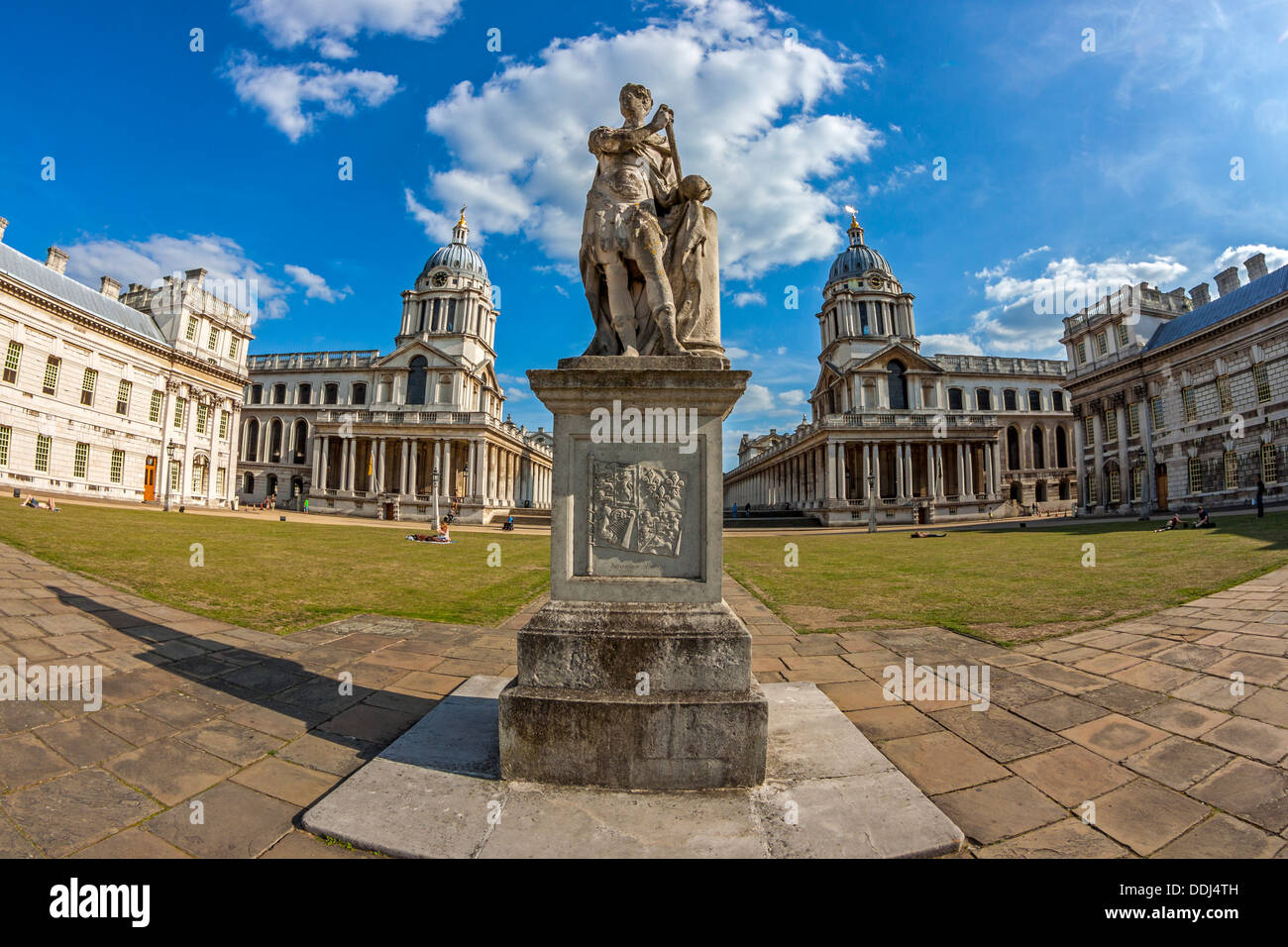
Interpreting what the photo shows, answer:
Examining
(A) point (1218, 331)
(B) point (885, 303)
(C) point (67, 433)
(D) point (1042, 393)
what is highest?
(B) point (885, 303)

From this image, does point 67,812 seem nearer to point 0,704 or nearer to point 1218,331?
point 0,704

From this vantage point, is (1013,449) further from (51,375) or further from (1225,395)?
(51,375)

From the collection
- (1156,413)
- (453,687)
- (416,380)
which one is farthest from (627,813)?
(416,380)

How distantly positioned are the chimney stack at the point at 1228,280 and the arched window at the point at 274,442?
92.7 meters

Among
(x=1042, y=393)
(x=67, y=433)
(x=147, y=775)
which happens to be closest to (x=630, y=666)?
(x=147, y=775)

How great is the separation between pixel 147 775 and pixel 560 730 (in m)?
2.28

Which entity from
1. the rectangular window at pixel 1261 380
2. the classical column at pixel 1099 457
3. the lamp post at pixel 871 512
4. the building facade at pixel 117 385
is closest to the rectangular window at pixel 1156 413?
the classical column at pixel 1099 457

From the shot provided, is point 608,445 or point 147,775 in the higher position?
point 608,445

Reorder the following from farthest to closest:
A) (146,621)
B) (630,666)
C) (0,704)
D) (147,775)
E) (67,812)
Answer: (146,621) → (0,704) → (630,666) → (147,775) → (67,812)

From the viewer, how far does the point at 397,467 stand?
55125mm

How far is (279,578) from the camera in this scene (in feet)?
33.6

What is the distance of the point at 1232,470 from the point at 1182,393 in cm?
664

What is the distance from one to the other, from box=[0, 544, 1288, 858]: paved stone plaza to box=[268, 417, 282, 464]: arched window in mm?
70540
